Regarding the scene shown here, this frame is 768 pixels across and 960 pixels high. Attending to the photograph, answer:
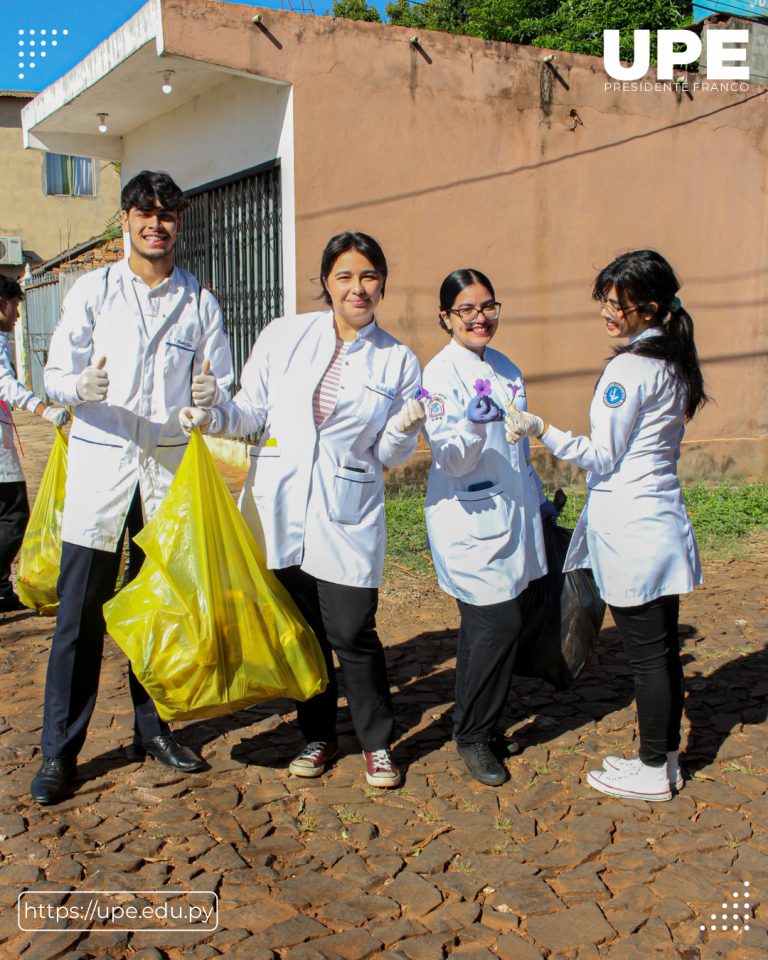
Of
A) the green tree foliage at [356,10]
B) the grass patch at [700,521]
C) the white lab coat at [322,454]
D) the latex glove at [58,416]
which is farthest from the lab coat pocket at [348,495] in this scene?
the green tree foliage at [356,10]

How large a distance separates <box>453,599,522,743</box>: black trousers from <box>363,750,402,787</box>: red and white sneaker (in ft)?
0.94

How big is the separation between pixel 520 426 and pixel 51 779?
1.95 meters

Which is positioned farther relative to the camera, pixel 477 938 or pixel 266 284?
pixel 266 284

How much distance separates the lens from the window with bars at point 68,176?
20984 millimetres

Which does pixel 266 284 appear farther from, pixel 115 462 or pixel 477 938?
pixel 477 938

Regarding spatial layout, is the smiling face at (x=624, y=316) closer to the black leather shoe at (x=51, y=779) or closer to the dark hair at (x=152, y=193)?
the dark hair at (x=152, y=193)

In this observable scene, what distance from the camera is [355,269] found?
2.95m

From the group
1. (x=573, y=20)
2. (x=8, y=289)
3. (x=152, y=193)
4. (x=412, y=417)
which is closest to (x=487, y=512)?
(x=412, y=417)

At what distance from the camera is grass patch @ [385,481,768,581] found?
6.05 m

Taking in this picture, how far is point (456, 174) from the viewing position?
7617 millimetres

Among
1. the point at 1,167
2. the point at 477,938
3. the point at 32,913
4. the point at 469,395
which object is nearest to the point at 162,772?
the point at 32,913

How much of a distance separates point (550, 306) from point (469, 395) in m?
5.48

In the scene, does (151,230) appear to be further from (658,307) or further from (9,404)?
(9,404)

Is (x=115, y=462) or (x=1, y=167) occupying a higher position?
→ (x=1, y=167)
